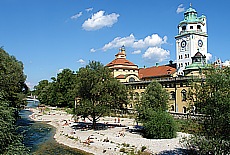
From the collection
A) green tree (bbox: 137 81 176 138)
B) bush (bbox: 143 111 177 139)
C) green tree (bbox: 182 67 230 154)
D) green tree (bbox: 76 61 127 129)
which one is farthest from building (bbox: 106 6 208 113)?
green tree (bbox: 182 67 230 154)

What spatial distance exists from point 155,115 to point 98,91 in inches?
379

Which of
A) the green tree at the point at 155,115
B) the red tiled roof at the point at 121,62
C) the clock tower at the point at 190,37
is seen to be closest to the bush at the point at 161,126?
the green tree at the point at 155,115

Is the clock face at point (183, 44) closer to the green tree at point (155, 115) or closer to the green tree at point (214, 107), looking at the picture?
the green tree at point (155, 115)

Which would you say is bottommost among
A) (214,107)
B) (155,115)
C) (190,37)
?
(155,115)

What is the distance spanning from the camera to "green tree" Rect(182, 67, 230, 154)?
16.6 m

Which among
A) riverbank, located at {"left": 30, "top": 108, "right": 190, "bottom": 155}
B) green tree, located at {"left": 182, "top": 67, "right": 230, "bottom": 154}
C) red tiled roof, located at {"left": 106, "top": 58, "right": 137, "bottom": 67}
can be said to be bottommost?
riverbank, located at {"left": 30, "top": 108, "right": 190, "bottom": 155}

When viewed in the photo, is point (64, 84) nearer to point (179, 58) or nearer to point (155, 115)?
point (179, 58)

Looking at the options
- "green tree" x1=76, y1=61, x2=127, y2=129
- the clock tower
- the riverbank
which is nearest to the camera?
the riverbank

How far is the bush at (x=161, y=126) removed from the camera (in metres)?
31.4

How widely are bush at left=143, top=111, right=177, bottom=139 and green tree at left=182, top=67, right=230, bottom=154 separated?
12567 millimetres

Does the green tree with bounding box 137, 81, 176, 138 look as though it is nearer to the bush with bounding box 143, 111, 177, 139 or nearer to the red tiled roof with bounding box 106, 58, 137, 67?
the bush with bounding box 143, 111, 177, 139

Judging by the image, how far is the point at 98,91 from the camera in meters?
37.8

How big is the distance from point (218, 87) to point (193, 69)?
41649 mm

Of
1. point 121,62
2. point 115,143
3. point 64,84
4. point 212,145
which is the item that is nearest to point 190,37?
point 121,62
